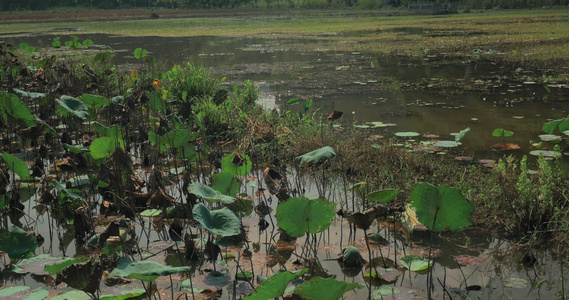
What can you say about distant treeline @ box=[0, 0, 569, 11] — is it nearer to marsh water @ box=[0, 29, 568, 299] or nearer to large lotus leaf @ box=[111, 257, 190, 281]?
marsh water @ box=[0, 29, 568, 299]

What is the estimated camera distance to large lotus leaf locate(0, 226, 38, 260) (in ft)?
7.54

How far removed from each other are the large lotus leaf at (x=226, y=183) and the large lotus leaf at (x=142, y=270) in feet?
3.30

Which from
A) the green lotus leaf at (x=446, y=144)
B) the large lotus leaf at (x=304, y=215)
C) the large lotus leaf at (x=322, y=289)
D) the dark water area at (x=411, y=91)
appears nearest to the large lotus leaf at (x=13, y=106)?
the large lotus leaf at (x=304, y=215)

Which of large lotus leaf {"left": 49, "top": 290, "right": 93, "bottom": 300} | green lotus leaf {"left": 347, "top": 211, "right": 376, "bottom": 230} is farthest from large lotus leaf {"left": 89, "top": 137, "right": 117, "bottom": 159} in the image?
green lotus leaf {"left": 347, "top": 211, "right": 376, "bottom": 230}

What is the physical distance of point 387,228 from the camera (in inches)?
113

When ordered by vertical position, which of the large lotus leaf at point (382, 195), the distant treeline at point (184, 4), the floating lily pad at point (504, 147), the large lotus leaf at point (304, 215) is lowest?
the floating lily pad at point (504, 147)

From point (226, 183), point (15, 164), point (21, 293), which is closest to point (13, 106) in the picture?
point (15, 164)

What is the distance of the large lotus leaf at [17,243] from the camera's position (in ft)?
7.54

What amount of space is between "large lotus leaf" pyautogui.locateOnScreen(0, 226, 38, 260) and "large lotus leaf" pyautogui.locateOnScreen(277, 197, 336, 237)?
109cm

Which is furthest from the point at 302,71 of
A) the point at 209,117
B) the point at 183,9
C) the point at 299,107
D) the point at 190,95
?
the point at 183,9

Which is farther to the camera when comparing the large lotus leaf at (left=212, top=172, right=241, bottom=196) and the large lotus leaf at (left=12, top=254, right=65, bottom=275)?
the large lotus leaf at (left=212, top=172, right=241, bottom=196)

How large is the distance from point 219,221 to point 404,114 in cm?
367

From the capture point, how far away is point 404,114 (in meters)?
5.45

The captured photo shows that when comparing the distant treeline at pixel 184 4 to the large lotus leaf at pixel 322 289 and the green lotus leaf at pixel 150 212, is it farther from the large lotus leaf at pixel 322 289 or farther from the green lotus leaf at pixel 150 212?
the large lotus leaf at pixel 322 289
